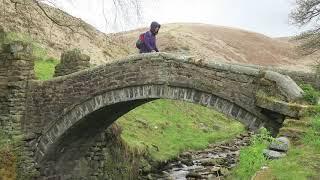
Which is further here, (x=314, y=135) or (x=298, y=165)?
(x=314, y=135)

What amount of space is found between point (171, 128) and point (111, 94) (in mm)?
11541

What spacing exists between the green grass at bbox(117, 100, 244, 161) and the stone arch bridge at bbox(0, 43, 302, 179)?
11.2 feet

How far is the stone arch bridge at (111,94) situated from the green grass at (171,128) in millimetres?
3408

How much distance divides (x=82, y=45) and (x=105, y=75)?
16.5 m

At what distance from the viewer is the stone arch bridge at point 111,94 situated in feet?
Result: 45.8

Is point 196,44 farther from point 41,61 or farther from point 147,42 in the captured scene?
point 147,42

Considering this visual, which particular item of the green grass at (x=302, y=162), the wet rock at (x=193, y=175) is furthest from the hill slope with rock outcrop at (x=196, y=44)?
the green grass at (x=302, y=162)

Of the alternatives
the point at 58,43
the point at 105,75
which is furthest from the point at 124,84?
the point at 58,43

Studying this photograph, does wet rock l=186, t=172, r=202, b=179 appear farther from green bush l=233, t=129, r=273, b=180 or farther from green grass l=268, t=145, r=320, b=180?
green grass l=268, t=145, r=320, b=180

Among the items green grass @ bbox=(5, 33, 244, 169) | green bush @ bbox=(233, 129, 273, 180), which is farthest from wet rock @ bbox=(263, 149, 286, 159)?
green grass @ bbox=(5, 33, 244, 169)

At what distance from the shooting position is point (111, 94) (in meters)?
16.9

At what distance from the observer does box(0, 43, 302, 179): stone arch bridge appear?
13.9 m

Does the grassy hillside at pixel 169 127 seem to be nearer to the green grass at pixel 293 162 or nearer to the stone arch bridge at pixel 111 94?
the stone arch bridge at pixel 111 94

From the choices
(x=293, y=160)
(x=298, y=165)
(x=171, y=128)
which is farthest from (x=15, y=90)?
(x=298, y=165)
